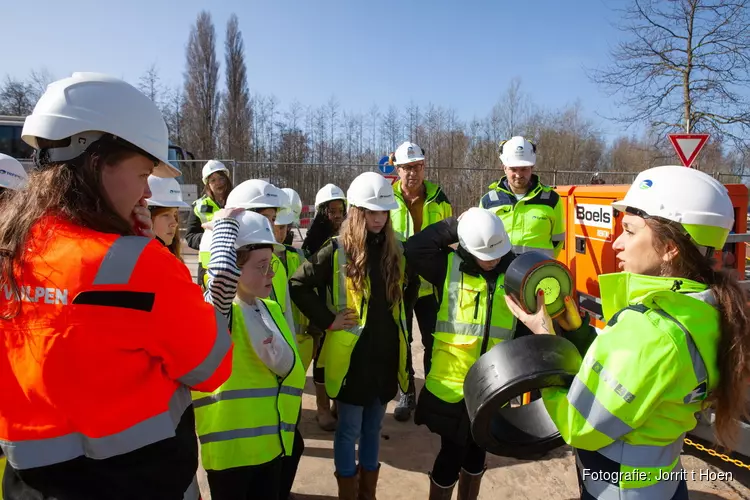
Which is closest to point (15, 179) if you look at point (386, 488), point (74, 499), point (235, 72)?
point (74, 499)

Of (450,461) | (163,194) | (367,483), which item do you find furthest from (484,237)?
(163,194)

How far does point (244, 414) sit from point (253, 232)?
802mm

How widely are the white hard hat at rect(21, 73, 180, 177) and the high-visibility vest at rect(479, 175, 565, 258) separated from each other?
385 cm

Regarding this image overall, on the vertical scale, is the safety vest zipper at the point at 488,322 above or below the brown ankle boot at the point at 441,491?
above

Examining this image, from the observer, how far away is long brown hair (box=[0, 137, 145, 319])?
1094 mm

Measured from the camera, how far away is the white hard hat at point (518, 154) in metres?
4.70

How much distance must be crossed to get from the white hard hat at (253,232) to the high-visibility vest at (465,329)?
3.55 ft

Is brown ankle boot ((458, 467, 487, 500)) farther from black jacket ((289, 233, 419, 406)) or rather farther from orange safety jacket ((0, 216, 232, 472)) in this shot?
orange safety jacket ((0, 216, 232, 472))

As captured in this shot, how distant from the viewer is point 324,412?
4.15 m

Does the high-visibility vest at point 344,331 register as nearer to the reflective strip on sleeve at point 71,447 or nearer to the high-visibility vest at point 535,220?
the reflective strip on sleeve at point 71,447

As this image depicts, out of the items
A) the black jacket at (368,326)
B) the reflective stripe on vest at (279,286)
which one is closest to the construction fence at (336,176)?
the reflective stripe on vest at (279,286)

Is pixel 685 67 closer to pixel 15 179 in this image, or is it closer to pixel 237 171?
pixel 237 171

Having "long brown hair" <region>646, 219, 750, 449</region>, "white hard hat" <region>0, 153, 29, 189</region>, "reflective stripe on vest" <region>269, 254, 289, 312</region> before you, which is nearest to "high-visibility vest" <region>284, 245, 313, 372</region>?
"reflective stripe on vest" <region>269, 254, 289, 312</region>

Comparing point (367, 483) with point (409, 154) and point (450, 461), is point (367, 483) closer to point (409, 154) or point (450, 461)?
point (450, 461)
